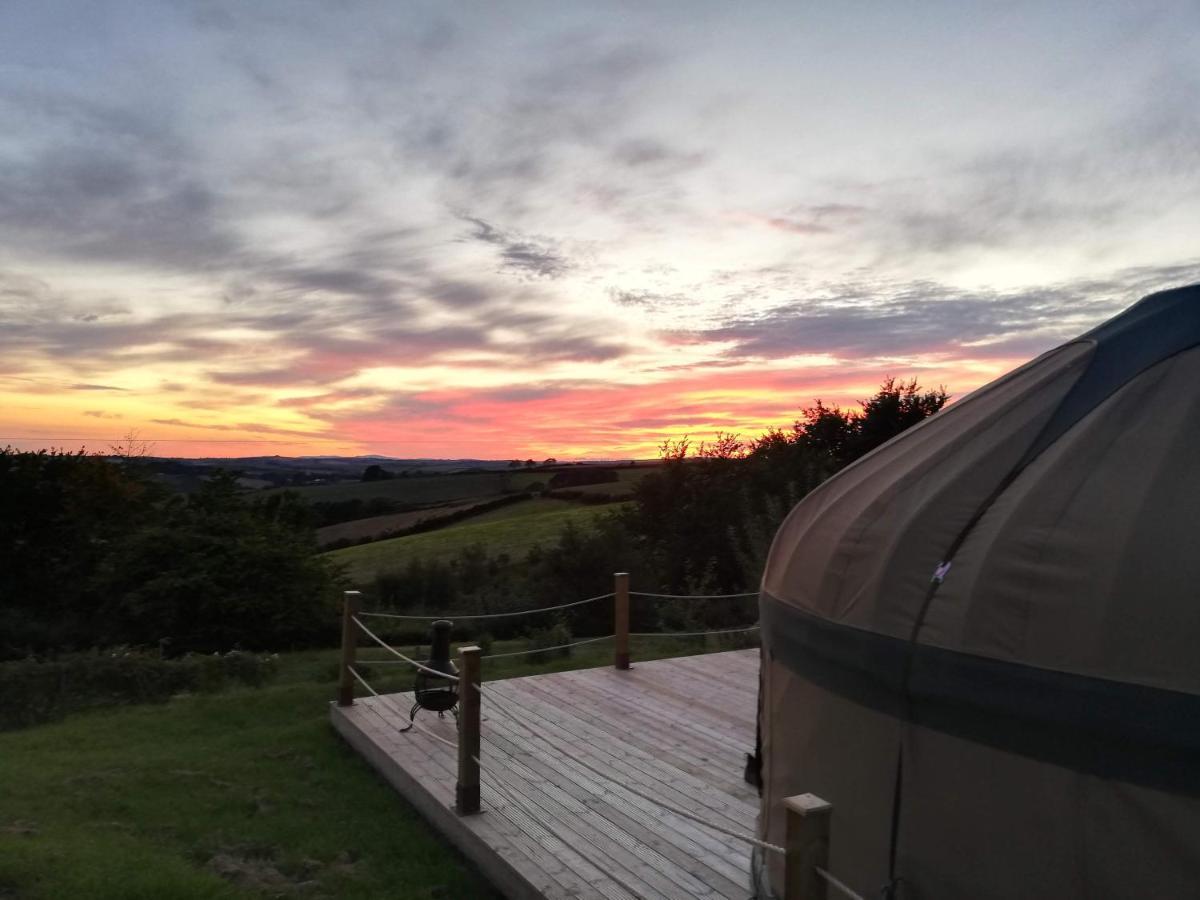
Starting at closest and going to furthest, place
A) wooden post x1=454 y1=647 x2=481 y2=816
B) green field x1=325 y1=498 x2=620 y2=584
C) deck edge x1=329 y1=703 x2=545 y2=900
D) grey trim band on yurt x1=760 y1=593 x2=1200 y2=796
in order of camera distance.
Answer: grey trim band on yurt x1=760 y1=593 x2=1200 y2=796 < deck edge x1=329 y1=703 x2=545 y2=900 < wooden post x1=454 y1=647 x2=481 y2=816 < green field x1=325 y1=498 x2=620 y2=584

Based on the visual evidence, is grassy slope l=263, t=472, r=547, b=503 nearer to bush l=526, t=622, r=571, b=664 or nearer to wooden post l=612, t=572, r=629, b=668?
bush l=526, t=622, r=571, b=664

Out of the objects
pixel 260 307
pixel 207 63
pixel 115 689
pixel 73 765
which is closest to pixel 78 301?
pixel 260 307

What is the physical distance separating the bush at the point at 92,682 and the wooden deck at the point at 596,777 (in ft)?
8.70

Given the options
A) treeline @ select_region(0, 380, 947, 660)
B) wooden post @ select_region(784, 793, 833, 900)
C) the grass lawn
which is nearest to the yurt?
wooden post @ select_region(784, 793, 833, 900)

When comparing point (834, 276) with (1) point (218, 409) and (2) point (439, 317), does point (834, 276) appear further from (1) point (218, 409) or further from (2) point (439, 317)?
(1) point (218, 409)

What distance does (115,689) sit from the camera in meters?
8.01

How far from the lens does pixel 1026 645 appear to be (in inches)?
83.1

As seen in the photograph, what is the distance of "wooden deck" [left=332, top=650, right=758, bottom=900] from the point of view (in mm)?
3824

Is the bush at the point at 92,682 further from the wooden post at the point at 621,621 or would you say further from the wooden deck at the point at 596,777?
the wooden post at the point at 621,621

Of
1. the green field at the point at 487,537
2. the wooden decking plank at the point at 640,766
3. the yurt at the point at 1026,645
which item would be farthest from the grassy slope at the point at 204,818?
the green field at the point at 487,537

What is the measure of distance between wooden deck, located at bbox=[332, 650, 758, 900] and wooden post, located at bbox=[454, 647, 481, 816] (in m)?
0.09

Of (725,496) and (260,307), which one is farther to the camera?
(725,496)

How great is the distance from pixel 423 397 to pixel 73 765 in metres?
9.04

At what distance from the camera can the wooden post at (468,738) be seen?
14.6 feet
